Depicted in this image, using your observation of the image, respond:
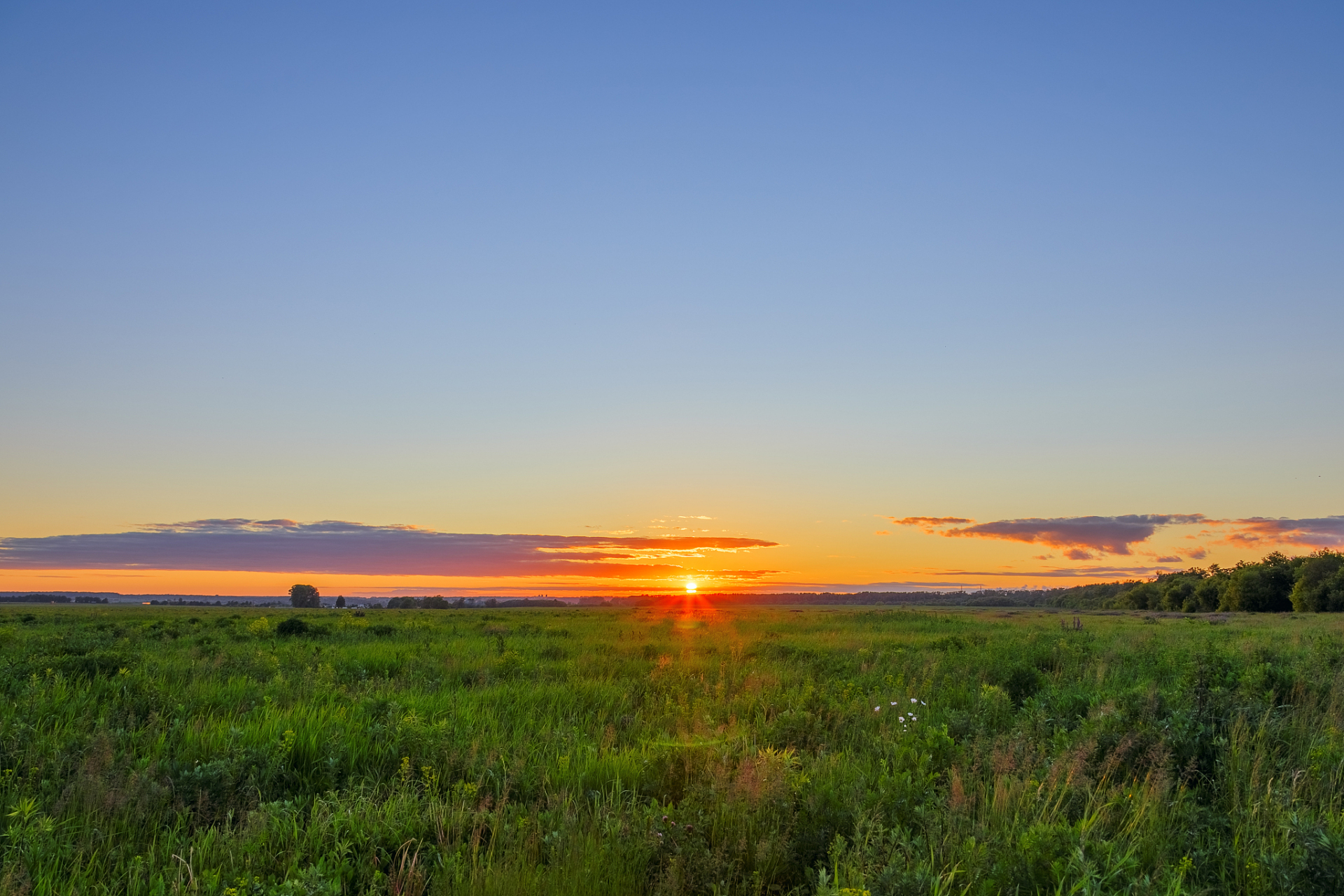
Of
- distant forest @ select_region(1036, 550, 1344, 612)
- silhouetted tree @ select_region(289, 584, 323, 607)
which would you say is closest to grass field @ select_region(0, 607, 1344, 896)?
distant forest @ select_region(1036, 550, 1344, 612)

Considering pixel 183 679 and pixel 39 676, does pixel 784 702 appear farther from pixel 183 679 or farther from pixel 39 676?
pixel 39 676

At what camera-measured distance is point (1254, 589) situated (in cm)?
8519

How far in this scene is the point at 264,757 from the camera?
655 centimetres

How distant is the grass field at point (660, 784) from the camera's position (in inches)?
172

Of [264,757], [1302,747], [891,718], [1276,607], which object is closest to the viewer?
[264,757]

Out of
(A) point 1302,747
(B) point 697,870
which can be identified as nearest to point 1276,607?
(A) point 1302,747

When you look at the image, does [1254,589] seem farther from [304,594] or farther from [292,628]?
[304,594]

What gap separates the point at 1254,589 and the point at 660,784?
343ft

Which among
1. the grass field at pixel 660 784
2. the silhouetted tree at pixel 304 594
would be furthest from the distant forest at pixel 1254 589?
the silhouetted tree at pixel 304 594

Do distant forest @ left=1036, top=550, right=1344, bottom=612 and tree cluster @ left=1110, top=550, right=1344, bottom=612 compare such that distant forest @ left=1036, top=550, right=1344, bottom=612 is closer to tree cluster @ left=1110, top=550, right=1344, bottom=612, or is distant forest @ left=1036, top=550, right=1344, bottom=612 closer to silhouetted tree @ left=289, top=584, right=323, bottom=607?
tree cluster @ left=1110, top=550, right=1344, bottom=612

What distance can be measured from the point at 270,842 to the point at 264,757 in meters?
1.84

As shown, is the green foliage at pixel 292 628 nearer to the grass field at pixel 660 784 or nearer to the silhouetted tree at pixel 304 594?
the grass field at pixel 660 784

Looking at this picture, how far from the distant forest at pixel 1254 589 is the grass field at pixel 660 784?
256 ft

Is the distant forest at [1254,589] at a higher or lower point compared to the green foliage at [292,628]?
lower
